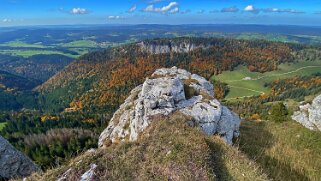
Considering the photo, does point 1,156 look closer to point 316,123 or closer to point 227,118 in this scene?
point 227,118

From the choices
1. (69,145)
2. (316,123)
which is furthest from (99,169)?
(69,145)

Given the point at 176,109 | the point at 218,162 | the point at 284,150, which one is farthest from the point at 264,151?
the point at 176,109

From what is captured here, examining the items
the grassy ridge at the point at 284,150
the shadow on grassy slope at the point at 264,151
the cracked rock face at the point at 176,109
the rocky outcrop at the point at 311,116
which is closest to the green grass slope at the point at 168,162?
the shadow on grassy slope at the point at 264,151

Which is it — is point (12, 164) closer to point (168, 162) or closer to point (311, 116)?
point (168, 162)

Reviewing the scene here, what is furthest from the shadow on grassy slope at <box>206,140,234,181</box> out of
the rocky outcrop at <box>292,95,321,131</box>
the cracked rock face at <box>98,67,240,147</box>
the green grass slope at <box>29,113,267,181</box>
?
the rocky outcrop at <box>292,95,321,131</box>

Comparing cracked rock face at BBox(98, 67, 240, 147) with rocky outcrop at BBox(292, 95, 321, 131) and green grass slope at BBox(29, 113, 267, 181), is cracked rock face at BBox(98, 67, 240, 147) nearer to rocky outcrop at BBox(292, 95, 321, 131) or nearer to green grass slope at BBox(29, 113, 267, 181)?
green grass slope at BBox(29, 113, 267, 181)
